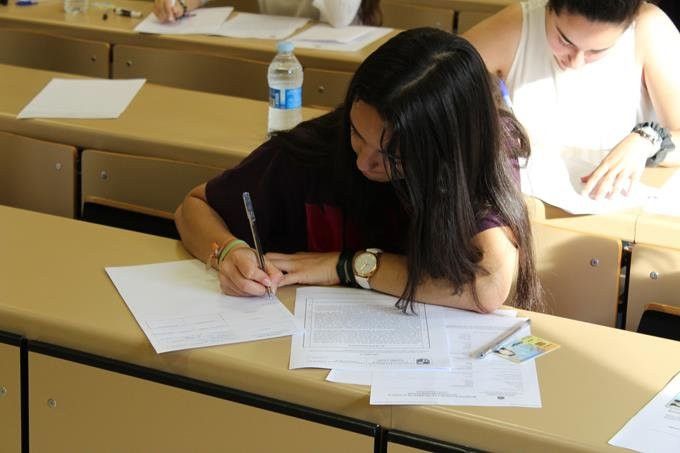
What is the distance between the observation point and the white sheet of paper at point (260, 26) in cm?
365

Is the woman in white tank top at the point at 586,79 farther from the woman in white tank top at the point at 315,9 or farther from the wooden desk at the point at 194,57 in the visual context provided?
the woman in white tank top at the point at 315,9

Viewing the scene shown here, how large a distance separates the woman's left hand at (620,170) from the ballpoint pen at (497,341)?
747 millimetres

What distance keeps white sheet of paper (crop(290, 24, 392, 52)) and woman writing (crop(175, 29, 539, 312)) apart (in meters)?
1.57

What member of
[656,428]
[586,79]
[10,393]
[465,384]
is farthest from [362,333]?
[586,79]

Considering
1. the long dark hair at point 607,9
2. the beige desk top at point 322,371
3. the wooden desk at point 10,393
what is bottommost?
the wooden desk at point 10,393

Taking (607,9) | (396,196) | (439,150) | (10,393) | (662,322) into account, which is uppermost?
(607,9)

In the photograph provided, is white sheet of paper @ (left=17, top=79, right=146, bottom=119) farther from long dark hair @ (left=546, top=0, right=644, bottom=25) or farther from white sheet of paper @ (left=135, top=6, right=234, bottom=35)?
long dark hair @ (left=546, top=0, right=644, bottom=25)

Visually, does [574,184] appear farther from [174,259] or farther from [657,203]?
[174,259]

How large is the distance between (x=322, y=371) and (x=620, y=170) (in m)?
1.16

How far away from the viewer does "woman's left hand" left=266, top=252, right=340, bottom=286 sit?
6.38 feet

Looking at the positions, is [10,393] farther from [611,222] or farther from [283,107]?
[611,222]

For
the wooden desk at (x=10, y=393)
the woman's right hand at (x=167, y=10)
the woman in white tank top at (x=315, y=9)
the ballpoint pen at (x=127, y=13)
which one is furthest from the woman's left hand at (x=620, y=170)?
the ballpoint pen at (x=127, y=13)

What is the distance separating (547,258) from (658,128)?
527 mm

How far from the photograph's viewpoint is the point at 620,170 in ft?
8.30
